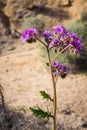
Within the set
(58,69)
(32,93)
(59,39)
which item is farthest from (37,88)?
(59,39)

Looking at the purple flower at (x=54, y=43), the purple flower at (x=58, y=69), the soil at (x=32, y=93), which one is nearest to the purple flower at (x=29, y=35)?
the purple flower at (x=54, y=43)

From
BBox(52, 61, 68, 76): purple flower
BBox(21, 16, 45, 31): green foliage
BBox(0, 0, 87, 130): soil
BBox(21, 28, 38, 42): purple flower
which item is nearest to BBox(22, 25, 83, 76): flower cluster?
BBox(21, 28, 38, 42): purple flower

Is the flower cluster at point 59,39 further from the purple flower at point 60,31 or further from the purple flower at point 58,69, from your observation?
the purple flower at point 58,69

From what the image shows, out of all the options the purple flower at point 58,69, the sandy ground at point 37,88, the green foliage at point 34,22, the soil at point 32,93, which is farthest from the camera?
the green foliage at point 34,22

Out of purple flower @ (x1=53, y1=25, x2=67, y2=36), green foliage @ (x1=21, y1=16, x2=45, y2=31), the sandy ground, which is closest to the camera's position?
purple flower @ (x1=53, y1=25, x2=67, y2=36)

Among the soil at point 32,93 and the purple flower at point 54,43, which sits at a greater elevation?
the purple flower at point 54,43

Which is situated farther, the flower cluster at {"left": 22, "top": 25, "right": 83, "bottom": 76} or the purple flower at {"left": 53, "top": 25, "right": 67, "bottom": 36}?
the purple flower at {"left": 53, "top": 25, "right": 67, "bottom": 36}

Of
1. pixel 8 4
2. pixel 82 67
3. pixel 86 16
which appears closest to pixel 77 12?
pixel 86 16

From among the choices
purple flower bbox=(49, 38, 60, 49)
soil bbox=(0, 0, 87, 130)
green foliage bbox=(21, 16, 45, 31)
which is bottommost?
green foliage bbox=(21, 16, 45, 31)

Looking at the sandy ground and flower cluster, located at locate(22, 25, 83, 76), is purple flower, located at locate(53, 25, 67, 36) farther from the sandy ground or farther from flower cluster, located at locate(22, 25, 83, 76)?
the sandy ground
